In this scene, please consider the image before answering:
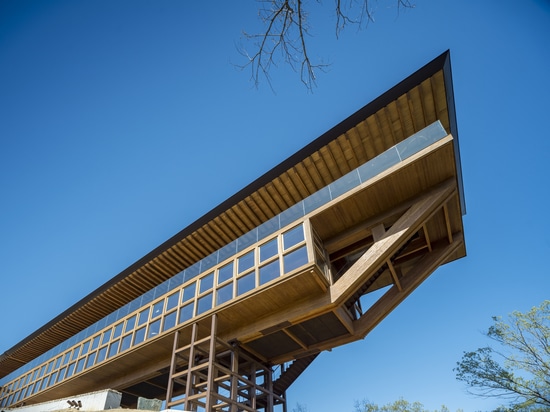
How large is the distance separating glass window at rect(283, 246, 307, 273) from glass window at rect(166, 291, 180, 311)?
5100mm

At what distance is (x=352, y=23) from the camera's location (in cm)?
347

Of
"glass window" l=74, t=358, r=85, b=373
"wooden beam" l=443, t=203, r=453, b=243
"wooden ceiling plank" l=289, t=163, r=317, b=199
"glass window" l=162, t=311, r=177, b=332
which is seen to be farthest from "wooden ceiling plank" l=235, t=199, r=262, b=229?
"glass window" l=74, t=358, r=85, b=373

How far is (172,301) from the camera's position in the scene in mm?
12758

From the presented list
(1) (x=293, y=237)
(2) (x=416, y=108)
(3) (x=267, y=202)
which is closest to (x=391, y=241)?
(1) (x=293, y=237)

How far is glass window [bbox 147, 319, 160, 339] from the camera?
41.1 ft

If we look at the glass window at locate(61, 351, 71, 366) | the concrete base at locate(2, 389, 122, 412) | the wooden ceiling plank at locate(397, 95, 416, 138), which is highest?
the wooden ceiling plank at locate(397, 95, 416, 138)

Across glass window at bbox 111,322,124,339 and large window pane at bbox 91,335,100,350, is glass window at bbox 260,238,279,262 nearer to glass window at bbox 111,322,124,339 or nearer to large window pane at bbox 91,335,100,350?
glass window at bbox 111,322,124,339

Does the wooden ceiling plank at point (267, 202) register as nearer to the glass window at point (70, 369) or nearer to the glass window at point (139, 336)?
the glass window at point (139, 336)

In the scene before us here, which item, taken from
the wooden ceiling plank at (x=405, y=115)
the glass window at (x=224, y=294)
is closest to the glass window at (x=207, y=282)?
the glass window at (x=224, y=294)

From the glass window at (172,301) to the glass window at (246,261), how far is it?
3.25 metres

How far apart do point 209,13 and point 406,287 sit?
9.16 m

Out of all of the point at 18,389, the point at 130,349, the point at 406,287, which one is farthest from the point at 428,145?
the point at 18,389

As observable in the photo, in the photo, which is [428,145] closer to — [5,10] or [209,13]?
[209,13]

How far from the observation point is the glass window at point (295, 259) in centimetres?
959
